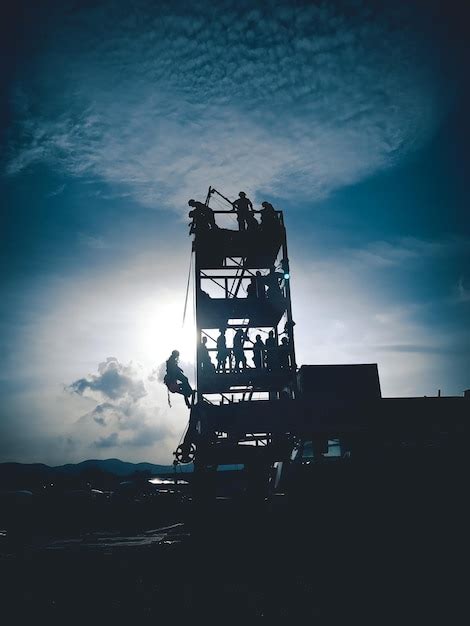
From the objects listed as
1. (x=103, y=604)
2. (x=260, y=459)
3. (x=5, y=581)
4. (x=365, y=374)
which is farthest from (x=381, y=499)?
(x=5, y=581)

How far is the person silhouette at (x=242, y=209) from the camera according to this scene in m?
14.1

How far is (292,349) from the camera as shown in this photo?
1213 centimetres

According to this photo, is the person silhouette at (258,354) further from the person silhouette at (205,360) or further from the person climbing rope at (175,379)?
the person climbing rope at (175,379)

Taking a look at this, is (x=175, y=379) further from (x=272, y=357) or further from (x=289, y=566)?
(x=289, y=566)

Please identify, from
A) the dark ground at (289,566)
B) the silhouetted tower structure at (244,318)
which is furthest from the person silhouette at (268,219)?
the dark ground at (289,566)

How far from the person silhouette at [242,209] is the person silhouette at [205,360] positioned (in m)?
4.88

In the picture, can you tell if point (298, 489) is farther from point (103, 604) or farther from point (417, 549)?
point (103, 604)

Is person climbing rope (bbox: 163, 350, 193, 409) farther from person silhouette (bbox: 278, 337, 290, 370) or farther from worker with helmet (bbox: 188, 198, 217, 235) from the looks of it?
worker with helmet (bbox: 188, 198, 217, 235)

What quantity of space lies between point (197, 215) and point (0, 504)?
54.6ft

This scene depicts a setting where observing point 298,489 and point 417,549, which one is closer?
point 417,549

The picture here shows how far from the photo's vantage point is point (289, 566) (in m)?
6.91

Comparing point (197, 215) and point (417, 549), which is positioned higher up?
point (197, 215)

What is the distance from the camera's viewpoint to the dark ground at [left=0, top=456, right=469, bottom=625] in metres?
5.23

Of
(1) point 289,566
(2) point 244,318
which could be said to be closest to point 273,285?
(2) point 244,318
